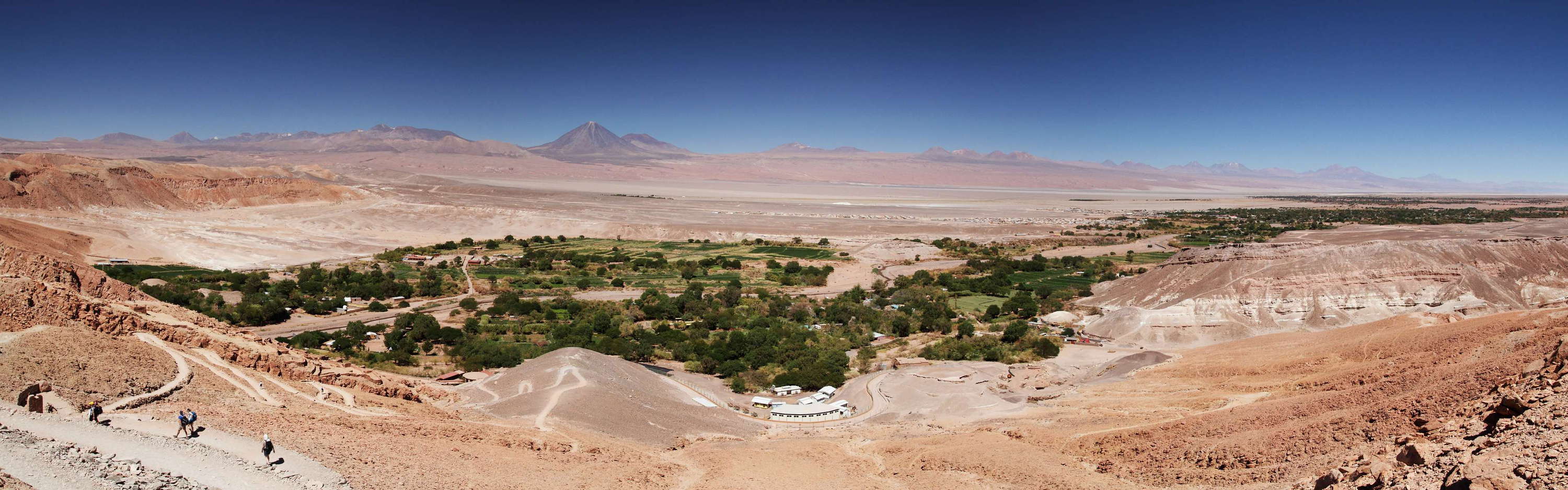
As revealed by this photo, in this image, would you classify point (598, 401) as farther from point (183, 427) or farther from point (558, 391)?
point (183, 427)

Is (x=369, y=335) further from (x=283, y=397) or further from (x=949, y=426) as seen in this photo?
(x=949, y=426)

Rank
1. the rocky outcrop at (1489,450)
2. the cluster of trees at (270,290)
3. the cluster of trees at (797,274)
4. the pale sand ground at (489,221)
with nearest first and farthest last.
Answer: the rocky outcrop at (1489,450) → the cluster of trees at (270,290) → the cluster of trees at (797,274) → the pale sand ground at (489,221)

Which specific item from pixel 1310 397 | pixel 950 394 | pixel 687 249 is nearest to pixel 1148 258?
pixel 687 249

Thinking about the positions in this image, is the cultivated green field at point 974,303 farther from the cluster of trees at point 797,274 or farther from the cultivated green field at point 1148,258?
the cultivated green field at point 1148,258

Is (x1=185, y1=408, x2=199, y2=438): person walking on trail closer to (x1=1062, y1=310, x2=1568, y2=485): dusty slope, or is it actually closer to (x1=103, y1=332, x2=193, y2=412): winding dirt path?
(x1=103, y1=332, x2=193, y2=412): winding dirt path

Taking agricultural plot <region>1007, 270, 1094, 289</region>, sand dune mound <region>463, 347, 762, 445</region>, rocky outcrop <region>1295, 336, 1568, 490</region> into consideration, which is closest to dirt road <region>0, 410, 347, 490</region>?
sand dune mound <region>463, 347, 762, 445</region>

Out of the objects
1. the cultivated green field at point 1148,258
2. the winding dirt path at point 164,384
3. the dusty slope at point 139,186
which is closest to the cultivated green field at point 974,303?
the cultivated green field at point 1148,258

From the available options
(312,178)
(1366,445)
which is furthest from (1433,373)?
(312,178)

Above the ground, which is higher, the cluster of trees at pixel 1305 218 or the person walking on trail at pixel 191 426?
the person walking on trail at pixel 191 426
